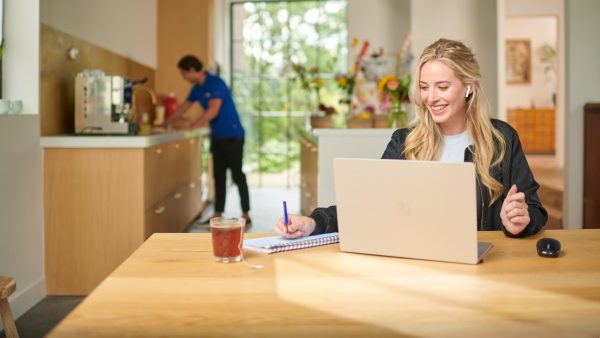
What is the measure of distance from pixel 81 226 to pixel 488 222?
2453mm

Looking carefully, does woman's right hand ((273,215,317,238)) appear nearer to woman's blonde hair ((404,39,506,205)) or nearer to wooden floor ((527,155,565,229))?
woman's blonde hair ((404,39,506,205))

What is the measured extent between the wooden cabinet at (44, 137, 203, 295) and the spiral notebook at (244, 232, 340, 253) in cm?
233

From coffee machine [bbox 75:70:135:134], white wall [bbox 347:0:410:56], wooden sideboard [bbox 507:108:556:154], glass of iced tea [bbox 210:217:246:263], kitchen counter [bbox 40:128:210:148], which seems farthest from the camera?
wooden sideboard [bbox 507:108:556:154]

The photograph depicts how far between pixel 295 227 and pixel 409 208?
37 centimetres

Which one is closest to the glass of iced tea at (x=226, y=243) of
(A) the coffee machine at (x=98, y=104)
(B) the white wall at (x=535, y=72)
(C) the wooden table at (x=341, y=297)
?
(C) the wooden table at (x=341, y=297)

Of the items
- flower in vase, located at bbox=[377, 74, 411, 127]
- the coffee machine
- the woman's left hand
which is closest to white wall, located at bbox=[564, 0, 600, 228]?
flower in vase, located at bbox=[377, 74, 411, 127]

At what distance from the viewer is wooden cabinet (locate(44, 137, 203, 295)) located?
3.89m

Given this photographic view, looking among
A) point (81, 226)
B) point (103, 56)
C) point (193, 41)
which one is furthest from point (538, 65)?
point (81, 226)

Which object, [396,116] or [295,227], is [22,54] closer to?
[396,116]

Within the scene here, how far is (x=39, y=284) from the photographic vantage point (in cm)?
381

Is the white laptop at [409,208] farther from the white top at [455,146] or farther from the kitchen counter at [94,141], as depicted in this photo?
the kitchen counter at [94,141]

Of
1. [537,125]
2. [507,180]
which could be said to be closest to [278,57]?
[537,125]

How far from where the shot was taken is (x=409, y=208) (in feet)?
5.03

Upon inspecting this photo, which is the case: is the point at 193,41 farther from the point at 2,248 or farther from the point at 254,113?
the point at 2,248
